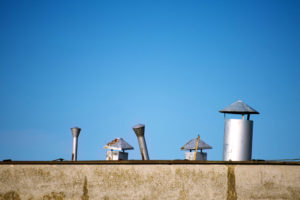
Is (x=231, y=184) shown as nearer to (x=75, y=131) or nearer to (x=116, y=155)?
(x=75, y=131)

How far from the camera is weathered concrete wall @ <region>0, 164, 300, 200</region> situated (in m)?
13.0

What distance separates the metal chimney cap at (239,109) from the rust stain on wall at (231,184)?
381 cm

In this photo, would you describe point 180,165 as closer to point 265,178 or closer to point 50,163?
point 265,178

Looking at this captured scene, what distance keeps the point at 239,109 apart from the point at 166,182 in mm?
5072

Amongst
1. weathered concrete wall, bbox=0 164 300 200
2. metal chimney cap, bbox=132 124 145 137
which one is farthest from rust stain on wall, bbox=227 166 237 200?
metal chimney cap, bbox=132 124 145 137

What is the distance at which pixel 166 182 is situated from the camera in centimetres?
1319

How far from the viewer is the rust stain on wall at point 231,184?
12969 millimetres

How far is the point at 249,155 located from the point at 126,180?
5.50 m

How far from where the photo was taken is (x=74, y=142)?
20.2 metres

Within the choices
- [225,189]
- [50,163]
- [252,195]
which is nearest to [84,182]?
[50,163]

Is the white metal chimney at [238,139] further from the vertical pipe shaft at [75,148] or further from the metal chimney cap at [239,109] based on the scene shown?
the vertical pipe shaft at [75,148]

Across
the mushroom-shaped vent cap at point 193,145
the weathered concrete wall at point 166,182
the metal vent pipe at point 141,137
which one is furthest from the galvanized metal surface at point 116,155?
the weathered concrete wall at point 166,182

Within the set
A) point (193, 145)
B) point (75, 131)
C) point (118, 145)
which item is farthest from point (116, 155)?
point (75, 131)

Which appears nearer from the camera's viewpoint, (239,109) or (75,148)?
(239,109)
